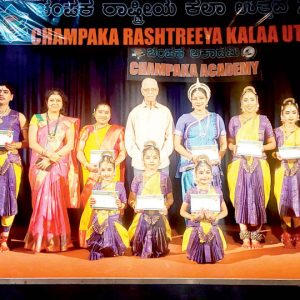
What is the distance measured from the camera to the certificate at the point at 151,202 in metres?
3.75

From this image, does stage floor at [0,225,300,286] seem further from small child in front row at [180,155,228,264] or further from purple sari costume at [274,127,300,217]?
purple sari costume at [274,127,300,217]

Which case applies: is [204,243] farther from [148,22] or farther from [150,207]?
[148,22]

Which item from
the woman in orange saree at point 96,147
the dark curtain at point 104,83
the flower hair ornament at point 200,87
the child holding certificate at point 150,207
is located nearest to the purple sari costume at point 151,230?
the child holding certificate at point 150,207

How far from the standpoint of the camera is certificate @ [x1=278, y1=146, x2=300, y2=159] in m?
3.77

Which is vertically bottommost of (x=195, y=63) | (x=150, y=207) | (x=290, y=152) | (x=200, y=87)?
(x=150, y=207)

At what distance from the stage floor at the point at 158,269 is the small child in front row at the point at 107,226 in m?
0.08

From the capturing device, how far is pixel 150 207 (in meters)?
3.75

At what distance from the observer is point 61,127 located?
3871 millimetres

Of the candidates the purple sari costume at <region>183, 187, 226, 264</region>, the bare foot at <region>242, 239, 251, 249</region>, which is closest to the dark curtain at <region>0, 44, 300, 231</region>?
the purple sari costume at <region>183, 187, 226, 264</region>

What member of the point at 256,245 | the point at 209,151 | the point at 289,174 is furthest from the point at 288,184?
the point at 209,151

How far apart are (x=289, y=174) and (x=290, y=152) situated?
186 millimetres

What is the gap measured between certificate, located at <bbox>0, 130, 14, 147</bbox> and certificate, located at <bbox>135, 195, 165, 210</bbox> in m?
1.23
